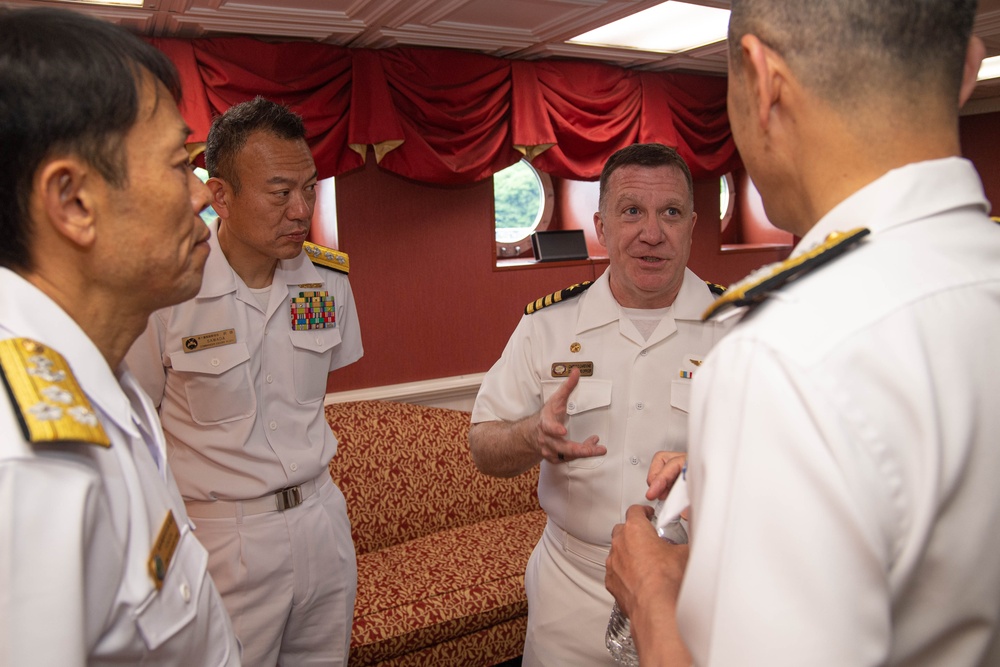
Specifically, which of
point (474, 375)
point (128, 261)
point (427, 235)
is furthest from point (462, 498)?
point (128, 261)

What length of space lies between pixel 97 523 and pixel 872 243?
0.89 metres

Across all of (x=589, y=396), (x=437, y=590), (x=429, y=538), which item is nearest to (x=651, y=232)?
(x=589, y=396)

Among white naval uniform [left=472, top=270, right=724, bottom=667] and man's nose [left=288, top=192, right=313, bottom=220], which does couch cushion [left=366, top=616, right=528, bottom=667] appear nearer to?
white naval uniform [left=472, top=270, right=724, bottom=667]

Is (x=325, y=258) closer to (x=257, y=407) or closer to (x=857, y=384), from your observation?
(x=257, y=407)

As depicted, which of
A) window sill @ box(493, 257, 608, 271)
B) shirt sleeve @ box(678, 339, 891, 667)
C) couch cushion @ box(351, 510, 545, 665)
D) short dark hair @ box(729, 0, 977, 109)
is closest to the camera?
shirt sleeve @ box(678, 339, 891, 667)

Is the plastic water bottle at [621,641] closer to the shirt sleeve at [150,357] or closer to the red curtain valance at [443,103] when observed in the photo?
the shirt sleeve at [150,357]

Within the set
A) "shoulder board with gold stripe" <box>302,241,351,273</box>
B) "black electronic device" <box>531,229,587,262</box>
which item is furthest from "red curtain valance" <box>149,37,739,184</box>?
"shoulder board with gold stripe" <box>302,241,351,273</box>

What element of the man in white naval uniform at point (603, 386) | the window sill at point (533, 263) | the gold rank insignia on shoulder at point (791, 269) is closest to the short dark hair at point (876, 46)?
the gold rank insignia on shoulder at point (791, 269)

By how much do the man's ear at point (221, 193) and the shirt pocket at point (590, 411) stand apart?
40.6 inches

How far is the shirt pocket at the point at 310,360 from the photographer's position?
2148 mm

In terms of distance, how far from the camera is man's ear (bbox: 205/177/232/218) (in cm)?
203

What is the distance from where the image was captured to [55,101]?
0.88m

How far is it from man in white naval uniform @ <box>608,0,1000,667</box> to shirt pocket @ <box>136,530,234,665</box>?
2.10 ft

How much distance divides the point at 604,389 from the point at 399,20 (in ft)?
7.98
